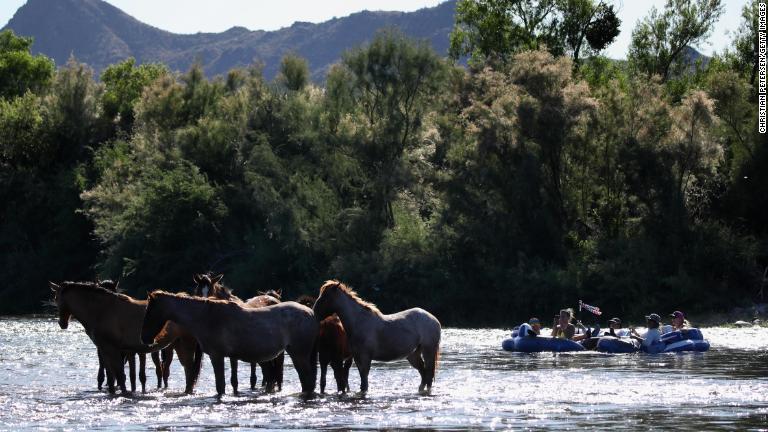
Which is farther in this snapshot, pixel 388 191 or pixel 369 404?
pixel 388 191

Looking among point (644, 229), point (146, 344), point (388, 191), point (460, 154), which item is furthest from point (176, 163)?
point (146, 344)

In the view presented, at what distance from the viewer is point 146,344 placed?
2178cm

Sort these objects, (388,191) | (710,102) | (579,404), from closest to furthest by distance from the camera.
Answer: (579,404)
(710,102)
(388,191)

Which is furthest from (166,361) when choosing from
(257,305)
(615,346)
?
(615,346)

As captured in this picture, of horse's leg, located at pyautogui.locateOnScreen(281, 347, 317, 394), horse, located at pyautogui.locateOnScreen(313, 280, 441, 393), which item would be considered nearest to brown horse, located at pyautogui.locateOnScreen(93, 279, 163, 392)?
horse's leg, located at pyautogui.locateOnScreen(281, 347, 317, 394)

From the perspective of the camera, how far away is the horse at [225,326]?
21.5 m

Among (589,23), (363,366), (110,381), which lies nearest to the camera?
(363,366)

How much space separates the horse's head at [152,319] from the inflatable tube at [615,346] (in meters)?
15.2

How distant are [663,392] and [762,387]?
192 centimetres

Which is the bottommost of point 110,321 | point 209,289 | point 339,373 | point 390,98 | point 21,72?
point 339,373

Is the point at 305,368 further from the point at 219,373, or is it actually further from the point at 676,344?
the point at 676,344

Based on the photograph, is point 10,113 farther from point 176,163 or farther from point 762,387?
point 762,387

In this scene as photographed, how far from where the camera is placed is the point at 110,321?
2284 centimetres

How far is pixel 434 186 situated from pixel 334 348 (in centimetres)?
3181
